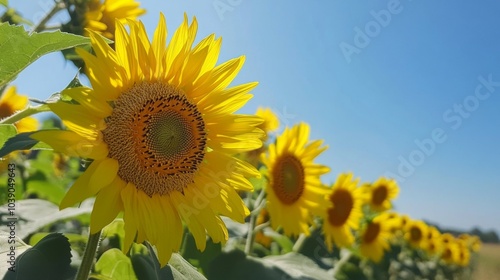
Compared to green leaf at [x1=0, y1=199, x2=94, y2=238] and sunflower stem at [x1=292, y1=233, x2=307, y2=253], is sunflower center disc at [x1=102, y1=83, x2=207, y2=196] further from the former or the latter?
sunflower stem at [x1=292, y1=233, x2=307, y2=253]

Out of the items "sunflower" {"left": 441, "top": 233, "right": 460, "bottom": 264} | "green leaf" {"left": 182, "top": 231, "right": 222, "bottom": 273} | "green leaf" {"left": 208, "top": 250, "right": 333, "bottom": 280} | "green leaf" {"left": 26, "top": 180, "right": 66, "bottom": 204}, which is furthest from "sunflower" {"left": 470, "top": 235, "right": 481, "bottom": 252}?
"green leaf" {"left": 182, "top": 231, "right": 222, "bottom": 273}

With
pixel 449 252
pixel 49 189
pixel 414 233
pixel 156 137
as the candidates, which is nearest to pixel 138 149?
pixel 156 137

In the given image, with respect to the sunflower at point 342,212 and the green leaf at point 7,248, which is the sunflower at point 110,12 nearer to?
the green leaf at point 7,248

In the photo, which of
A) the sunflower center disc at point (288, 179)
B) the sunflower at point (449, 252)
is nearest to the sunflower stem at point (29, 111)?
the sunflower center disc at point (288, 179)

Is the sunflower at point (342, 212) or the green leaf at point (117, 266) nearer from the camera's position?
the green leaf at point (117, 266)

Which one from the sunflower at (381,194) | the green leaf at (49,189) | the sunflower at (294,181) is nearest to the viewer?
the sunflower at (294,181)
